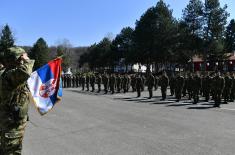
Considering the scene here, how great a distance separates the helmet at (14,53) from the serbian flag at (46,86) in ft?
1.99

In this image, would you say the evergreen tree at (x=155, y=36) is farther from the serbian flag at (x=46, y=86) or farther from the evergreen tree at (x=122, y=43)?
the serbian flag at (x=46, y=86)

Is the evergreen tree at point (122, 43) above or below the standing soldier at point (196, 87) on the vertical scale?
above

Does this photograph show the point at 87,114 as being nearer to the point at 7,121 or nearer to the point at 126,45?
the point at 7,121

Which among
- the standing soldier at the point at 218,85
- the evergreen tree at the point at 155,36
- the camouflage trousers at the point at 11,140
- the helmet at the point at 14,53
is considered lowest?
the camouflage trousers at the point at 11,140

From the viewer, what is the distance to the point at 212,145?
9250 millimetres

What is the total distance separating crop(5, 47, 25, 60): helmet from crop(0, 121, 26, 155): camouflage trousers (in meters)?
0.75

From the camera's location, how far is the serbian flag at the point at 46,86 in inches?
213

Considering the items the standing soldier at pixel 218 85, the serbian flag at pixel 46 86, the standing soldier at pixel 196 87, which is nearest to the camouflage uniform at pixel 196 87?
the standing soldier at pixel 196 87

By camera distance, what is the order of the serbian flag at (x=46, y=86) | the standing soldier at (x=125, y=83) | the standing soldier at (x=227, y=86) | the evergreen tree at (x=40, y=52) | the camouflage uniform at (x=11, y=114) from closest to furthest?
the camouflage uniform at (x=11, y=114)
the serbian flag at (x=46, y=86)
the standing soldier at (x=227, y=86)
the standing soldier at (x=125, y=83)
the evergreen tree at (x=40, y=52)

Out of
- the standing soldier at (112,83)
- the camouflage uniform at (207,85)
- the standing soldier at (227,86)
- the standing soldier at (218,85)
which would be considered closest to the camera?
the standing soldier at (218,85)

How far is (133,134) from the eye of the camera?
35.8 ft

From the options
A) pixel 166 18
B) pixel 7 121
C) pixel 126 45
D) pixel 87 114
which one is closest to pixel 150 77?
pixel 87 114

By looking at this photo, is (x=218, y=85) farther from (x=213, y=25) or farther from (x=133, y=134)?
(x=213, y=25)

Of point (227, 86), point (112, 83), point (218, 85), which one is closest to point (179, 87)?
point (227, 86)
